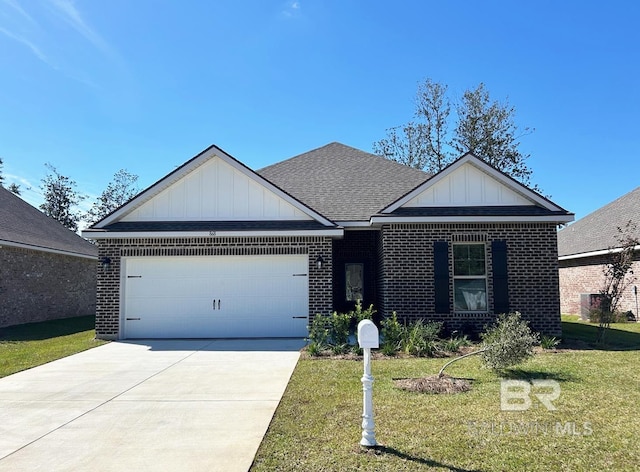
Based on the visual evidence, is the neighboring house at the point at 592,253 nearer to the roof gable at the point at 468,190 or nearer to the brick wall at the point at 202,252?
the roof gable at the point at 468,190

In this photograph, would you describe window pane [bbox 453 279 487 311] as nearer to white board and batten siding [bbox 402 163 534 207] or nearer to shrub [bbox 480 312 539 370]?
white board and batten siding [bbox 402 163 534 207]

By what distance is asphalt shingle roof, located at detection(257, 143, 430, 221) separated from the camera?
13305 millimetres

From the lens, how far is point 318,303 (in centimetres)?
1177

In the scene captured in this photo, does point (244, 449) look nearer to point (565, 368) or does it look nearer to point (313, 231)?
point (565, 368)

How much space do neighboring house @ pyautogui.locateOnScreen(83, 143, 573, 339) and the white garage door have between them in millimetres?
26

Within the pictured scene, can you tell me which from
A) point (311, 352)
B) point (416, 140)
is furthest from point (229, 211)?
point (416, 140)

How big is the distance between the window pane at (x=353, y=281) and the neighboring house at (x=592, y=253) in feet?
31.7

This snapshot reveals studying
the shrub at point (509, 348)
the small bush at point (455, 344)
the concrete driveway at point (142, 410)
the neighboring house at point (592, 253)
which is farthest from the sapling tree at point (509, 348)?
the neighboring house at point (592, 253)

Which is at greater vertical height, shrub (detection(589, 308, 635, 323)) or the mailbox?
the mailbox

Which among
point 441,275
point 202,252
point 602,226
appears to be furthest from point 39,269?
point 602,226

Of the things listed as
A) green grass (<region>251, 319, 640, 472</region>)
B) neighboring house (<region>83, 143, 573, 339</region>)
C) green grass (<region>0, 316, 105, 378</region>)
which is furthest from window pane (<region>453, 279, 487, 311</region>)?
green grass (<region>0, 316, 105, 378</region>)

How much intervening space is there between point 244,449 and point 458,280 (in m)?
8.39

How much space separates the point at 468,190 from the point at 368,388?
28.3ft

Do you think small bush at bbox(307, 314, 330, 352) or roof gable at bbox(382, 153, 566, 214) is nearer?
small bush at bbox(307, 314, 330, 352)
